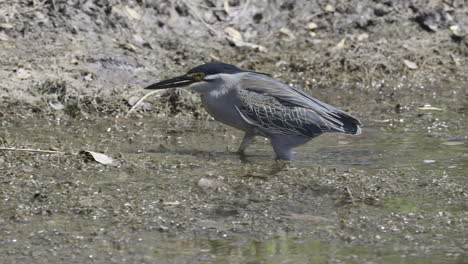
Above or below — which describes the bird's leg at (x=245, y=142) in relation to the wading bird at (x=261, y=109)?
below

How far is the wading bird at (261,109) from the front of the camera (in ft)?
23.5

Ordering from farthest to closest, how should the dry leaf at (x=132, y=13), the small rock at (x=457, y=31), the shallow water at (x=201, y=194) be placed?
the small rock at (x=457, y=31) < the dry leaf at (x=132, y=13) < the shallow water at (x=201, y=194)

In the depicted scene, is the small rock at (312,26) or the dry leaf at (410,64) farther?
the small rock at (312,26)

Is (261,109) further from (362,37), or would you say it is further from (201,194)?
(362,37)

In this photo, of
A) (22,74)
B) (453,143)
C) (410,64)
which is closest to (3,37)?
(22,74)

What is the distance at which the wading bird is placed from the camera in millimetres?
7160

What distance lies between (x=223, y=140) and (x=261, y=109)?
91 centimetres

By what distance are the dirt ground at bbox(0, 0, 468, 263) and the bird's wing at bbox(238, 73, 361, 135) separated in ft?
0.98

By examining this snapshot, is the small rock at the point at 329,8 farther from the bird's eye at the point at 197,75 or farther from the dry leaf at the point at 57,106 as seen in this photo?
the bird's eye at the point at 197,75

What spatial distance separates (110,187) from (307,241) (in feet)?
5.52

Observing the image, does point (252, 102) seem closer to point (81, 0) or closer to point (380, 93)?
point (380, 93)

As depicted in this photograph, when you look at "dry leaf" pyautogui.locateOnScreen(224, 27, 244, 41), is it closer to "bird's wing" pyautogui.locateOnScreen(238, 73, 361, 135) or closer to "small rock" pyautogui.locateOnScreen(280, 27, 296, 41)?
"small rock" pyautogui.locateOnScreen(280, 27, 296, 41)

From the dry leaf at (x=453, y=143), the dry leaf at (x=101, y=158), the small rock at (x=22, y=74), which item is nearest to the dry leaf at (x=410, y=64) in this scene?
the dry leaf at (x=453, y=143)

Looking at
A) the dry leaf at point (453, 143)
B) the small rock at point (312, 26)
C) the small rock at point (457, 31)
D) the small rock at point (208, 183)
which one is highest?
the small rock at point (457, 31)
